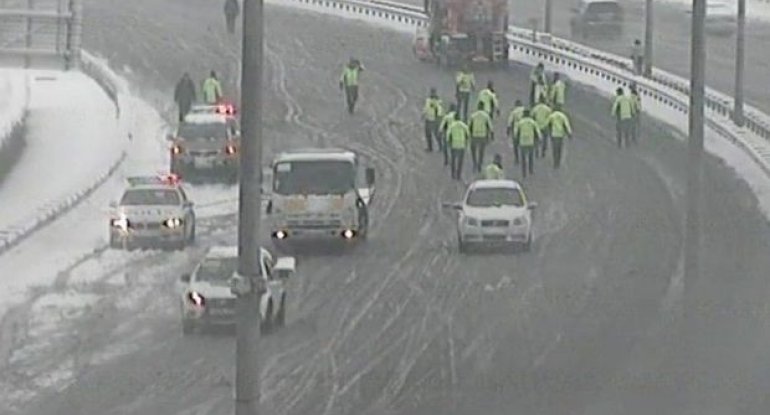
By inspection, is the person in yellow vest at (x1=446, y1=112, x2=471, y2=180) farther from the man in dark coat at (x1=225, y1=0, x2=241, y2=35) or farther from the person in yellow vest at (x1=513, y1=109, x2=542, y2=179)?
the man in dark coat at (x1=225, y1=0, x2=241, y2=35)

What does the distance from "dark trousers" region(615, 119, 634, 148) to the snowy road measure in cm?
47

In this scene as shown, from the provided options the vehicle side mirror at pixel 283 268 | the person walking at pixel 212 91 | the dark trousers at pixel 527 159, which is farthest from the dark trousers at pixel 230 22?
the vehicle side mirror at pixel 283 268

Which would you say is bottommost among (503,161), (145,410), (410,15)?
(145,410)

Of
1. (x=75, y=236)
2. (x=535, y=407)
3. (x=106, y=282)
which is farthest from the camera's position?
(x=75, y=236)

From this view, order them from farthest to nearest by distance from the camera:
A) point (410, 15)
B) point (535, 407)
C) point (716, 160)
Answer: point (410, 15), point (716, 160), point (535, 407)

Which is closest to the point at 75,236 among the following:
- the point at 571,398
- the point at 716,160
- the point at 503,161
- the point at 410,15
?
the point at 503,161

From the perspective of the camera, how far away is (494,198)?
40844 mm

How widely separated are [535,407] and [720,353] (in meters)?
4.66

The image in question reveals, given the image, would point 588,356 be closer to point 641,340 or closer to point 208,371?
point 641,340

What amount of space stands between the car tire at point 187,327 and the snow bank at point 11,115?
71.6 feet

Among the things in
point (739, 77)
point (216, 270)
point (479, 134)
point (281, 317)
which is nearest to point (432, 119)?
point (479, 134)

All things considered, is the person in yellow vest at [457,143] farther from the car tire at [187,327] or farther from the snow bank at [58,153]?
the car tire at [187,327]

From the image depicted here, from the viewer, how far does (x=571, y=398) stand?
26422mm

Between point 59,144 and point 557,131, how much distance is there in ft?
47.0
